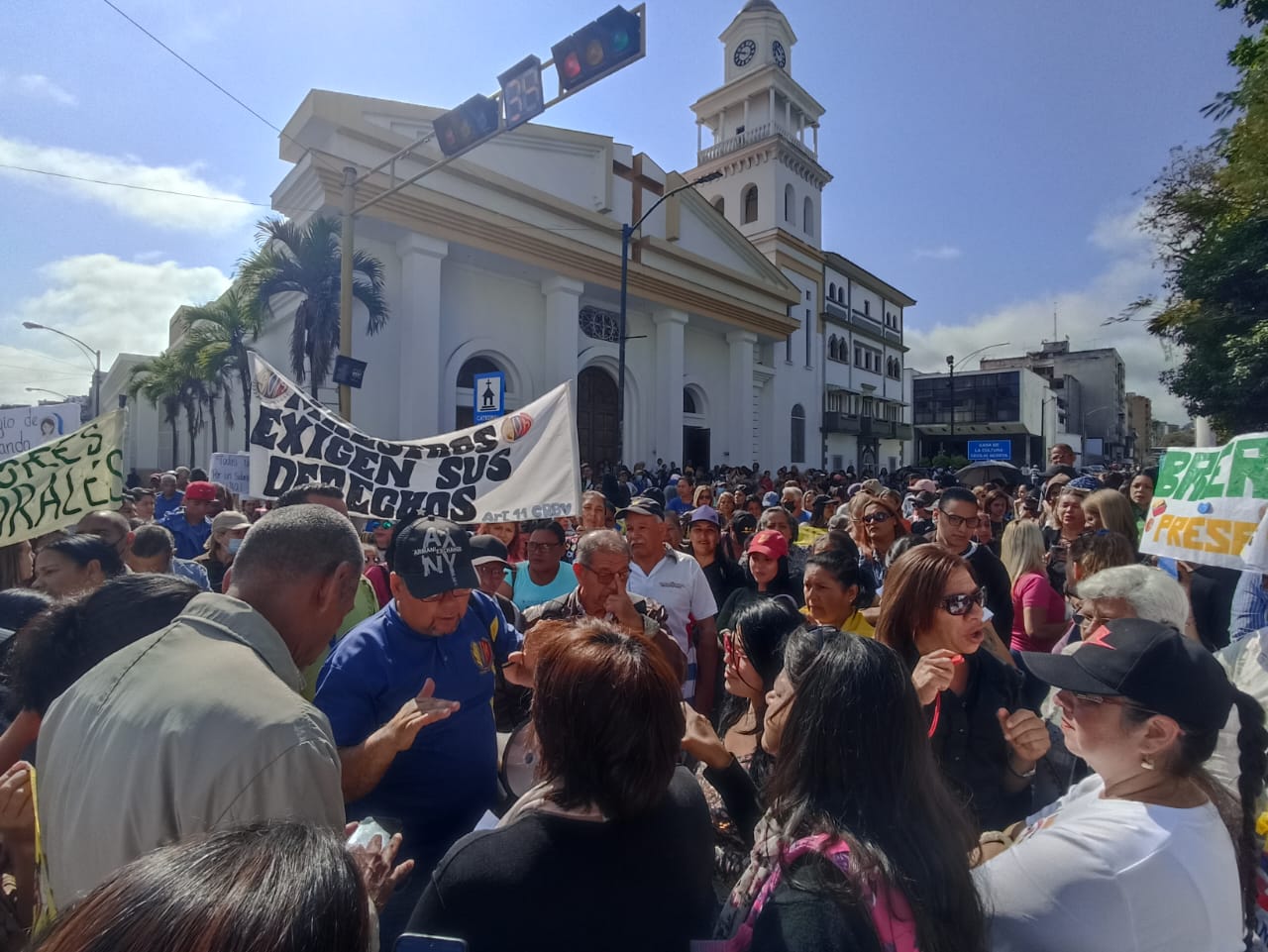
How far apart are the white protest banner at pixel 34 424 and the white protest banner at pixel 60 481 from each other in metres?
1.79

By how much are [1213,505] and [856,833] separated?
123 inches

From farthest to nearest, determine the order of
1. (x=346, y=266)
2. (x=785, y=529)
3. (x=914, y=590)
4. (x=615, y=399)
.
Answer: (x=615, y=399)
(x=346, y=266)
(x=785, y=529)
(x=914, y=590)

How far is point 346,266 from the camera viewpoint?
914 cm

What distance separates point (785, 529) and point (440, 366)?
13.7 meters

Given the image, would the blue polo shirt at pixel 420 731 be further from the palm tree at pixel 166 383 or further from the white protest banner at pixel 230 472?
the palm tree at pixel 166 383

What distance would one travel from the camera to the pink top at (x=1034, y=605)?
12.7 feet

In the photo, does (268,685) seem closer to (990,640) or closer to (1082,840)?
(1082,840)

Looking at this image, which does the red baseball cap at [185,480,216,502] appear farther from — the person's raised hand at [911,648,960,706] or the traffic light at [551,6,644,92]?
the person's raised hand at [911,648,960,706]

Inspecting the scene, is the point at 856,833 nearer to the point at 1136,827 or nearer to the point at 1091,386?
the point at 1136,827

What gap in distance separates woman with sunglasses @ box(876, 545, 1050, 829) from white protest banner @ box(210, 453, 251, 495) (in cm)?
634

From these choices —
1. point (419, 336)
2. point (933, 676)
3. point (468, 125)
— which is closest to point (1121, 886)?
point (933, 676)

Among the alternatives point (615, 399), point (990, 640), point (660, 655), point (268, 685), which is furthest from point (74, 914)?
point (615, 399)

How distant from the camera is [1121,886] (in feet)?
4.36

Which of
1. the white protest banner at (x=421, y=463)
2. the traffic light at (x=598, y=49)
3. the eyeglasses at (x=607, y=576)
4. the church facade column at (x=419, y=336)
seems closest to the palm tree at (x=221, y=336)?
the church facade column at (x=419, y=336)
